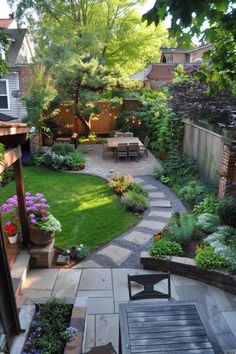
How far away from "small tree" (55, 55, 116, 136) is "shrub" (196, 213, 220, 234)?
9510mm

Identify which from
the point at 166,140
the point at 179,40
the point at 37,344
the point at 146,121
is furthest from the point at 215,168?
the point at 146,121

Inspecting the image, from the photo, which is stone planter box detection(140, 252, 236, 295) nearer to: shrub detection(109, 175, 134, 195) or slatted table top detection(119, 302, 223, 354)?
slatted table top detection(119, 302, 223, 354)

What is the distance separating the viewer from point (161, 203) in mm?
8336

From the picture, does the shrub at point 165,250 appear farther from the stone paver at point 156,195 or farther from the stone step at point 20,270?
the stone paver at point 156,195

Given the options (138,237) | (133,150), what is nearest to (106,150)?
(133,150)

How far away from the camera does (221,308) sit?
14.6 ft

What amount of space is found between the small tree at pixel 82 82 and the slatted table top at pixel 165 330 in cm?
1214

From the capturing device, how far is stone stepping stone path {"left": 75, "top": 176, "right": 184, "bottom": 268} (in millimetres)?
5625

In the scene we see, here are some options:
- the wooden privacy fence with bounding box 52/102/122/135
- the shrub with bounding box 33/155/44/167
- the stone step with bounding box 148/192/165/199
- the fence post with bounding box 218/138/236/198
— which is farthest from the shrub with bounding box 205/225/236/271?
the wooden privacy fence with bounding box 52/102/122/135

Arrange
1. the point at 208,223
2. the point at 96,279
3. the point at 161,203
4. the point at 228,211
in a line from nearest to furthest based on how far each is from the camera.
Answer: the point at 96,279, the point at 228,211, the point at 208,223, the point at 161,203

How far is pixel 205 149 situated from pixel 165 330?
22.6 feet

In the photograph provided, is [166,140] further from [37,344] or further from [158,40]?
[158,40]

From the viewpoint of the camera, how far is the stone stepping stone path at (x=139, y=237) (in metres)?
5.62

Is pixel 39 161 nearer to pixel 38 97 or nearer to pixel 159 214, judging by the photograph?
pixel 38 97
